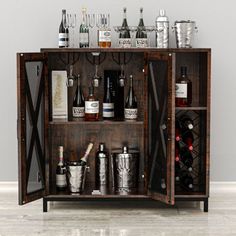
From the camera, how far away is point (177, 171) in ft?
12.5

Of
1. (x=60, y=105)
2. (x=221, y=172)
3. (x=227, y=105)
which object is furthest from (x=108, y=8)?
(x=221, y=172)

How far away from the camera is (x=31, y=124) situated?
11.7 feet

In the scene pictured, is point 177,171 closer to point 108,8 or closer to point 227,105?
point 227,105

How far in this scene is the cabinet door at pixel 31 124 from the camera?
346 centimetres

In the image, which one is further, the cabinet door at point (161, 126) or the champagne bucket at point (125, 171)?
the champagne bucket at point (125, 171)

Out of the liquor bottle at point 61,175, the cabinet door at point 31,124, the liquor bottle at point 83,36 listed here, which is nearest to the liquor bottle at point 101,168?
the liquor bottle at point 61,175

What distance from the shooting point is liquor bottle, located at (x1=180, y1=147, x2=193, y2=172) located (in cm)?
380

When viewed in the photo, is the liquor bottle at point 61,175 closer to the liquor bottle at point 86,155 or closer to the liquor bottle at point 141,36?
the liquor bottle at point 86,155

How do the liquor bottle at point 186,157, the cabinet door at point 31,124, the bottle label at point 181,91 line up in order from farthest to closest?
the liquor bottle at point 186,157 < the bottle label at point 181,91 < the cabinet door at point 31,124

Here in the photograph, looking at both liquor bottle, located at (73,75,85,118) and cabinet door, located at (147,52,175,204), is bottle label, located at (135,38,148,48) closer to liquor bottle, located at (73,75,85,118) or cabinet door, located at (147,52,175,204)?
cabinet door, located at (147,52,175,204)

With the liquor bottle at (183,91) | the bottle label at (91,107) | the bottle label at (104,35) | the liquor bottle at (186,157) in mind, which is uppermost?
the bottle label at (104,35)

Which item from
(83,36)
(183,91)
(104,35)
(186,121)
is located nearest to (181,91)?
(183,91)

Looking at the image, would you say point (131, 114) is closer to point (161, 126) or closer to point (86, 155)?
point (161, 126)

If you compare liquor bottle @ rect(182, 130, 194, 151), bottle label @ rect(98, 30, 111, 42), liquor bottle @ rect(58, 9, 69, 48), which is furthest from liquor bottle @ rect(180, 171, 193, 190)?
liquor bottle @ rect(58, 9, 69, 48)
